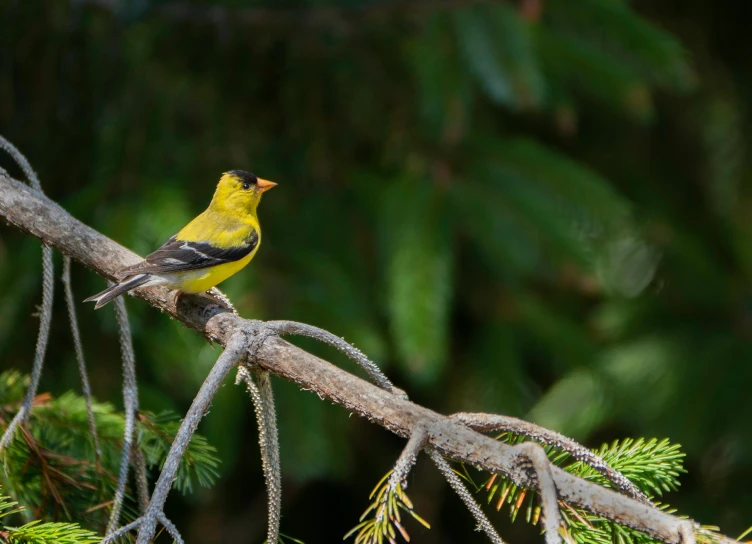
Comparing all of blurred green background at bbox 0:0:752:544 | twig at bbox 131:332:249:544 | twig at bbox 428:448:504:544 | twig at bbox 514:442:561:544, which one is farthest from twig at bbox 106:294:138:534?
blurred green background at bbox 0:0:752:544

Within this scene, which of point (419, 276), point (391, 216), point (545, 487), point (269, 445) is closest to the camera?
point (545, 487)

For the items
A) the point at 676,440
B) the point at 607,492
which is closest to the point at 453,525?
the point at 676,440

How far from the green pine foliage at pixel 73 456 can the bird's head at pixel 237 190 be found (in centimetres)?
150

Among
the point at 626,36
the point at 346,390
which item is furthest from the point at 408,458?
the point at 626,36

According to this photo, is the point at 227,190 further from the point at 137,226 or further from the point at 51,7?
the point at 51,7

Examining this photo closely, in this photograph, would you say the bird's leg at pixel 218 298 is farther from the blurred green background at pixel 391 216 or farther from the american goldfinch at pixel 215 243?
the blurred green background at pixel 391 216

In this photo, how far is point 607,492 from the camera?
1.38 m

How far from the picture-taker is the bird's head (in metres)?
3.62

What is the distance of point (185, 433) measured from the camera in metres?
1.51

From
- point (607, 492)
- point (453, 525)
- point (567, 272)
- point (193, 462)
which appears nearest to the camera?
point (607, 492)

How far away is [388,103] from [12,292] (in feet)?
6.54

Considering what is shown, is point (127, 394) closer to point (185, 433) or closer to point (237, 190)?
point (185, 433)

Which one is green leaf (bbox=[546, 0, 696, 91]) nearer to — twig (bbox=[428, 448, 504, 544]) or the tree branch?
the tree branch

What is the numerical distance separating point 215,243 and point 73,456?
52.9 inches
